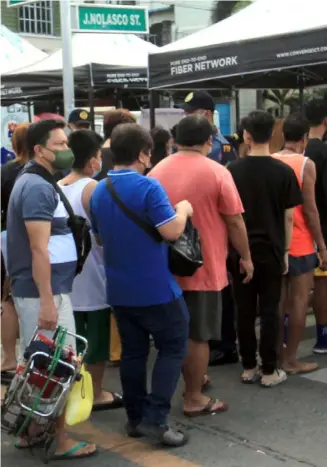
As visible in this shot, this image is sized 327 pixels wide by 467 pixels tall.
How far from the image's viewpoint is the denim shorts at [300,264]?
5.06 meters

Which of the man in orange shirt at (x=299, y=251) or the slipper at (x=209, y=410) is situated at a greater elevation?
the man in orange shirt at (x=299, y=251)

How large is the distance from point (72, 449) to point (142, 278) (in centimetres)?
98

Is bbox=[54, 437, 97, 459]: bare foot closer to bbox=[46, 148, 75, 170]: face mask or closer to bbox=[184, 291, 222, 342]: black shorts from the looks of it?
bbox=[184, 291, 222, 342]: black shorts

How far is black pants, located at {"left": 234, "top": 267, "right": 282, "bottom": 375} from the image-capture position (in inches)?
188

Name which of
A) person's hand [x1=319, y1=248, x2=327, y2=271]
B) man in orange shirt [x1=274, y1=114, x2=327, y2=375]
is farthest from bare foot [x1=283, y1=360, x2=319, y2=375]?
person's hand [x1=319, y1=248, x2=327, y2=271]

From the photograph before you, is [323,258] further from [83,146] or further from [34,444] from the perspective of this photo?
[34,444]

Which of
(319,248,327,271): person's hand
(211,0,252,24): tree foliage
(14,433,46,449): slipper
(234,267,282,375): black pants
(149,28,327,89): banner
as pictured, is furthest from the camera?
(211,0,252,24): tree foliage

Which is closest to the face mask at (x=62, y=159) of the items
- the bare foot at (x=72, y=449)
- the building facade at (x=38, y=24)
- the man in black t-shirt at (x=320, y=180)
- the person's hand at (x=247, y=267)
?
the person's hand at (x=247, y=267)

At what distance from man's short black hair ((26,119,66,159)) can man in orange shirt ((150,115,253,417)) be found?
0.79 metres

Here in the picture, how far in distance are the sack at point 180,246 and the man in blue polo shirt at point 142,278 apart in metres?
0.02

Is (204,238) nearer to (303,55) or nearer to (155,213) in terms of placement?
(155,213)

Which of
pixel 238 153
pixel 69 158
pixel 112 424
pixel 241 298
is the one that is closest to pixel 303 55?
pixel 238 153

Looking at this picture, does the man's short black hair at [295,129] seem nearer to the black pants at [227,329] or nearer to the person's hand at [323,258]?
the person's hand at [323,258]

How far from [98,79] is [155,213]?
6.51 m
